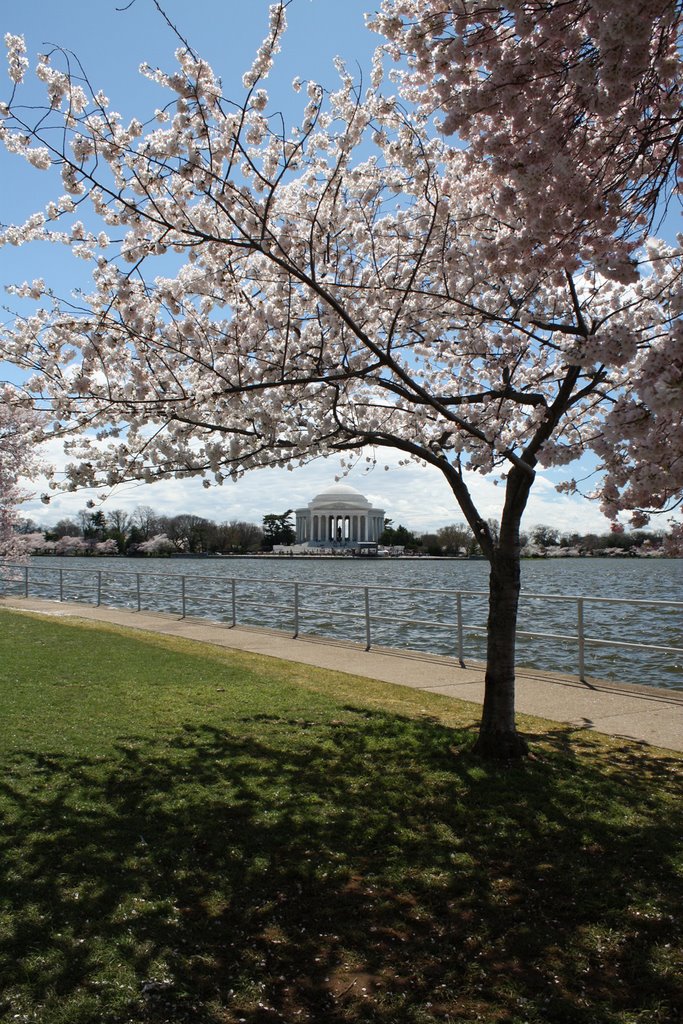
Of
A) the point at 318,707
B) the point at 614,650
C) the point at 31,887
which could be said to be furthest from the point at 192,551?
the point at 31,887

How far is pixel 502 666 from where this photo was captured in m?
7.03

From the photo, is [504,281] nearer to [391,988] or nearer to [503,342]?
[503,342]

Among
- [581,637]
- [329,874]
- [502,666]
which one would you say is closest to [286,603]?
[581,637]

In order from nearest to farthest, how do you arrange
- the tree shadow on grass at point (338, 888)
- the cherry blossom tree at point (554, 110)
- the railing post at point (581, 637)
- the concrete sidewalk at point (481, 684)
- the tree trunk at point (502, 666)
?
the tree shadow on grass at point (338, 888)
the cherry blossom tree at point (554, 110)
the tree trunk at point (502, 666)
the concrete sidewalk at point (481, 684)
the railing post at point (581, 637)

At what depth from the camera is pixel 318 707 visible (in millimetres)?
9047

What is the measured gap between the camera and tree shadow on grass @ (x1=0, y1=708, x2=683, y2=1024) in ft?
11.3

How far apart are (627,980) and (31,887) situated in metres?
Answer: 2.97

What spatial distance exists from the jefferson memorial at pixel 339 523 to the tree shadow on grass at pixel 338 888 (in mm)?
88631

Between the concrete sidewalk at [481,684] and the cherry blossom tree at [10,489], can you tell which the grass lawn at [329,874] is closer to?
the concrete sidewalk at [481,684]

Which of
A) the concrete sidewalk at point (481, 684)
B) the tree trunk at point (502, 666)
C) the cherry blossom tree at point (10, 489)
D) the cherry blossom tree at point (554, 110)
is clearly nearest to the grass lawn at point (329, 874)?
the tree trunk at point (502, 666)

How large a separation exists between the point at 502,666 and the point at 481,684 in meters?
3.62

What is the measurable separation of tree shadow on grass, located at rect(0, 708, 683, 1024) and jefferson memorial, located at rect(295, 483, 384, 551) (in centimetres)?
8863

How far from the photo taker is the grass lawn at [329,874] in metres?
3.45

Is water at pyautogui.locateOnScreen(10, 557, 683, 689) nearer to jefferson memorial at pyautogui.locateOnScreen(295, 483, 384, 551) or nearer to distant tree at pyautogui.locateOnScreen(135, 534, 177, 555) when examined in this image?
distant tree at pyautogui.locateOnScreen(135, 534, 177, 555)
